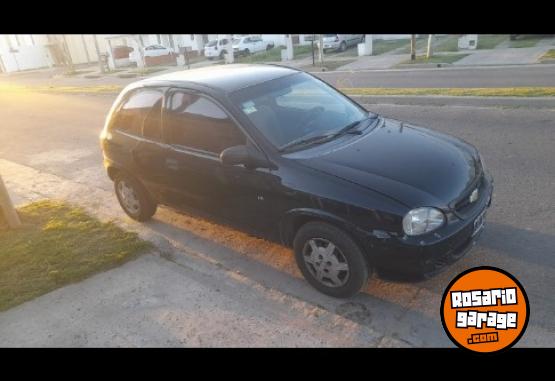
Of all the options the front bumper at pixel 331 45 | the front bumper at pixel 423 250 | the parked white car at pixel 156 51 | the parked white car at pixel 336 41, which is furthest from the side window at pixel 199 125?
the parked white car at pixel 156 51

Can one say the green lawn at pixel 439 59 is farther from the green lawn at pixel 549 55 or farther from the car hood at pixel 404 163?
the car hood at pixel 404 163

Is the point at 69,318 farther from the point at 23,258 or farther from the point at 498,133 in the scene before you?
the point at 498,133

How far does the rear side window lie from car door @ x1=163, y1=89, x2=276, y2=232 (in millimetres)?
161

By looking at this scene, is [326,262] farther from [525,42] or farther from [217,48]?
[217,48]

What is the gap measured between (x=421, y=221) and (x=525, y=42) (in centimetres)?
2186

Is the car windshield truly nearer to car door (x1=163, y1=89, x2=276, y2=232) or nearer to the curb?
car door (x1=163, y1=89, x2=276, y2=232)

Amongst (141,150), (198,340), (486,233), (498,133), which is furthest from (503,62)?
(198,340)

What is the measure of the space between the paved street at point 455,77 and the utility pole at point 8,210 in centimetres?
1135

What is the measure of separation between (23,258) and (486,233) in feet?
16.5

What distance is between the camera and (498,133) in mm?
7312

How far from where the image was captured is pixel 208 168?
418 centimetres

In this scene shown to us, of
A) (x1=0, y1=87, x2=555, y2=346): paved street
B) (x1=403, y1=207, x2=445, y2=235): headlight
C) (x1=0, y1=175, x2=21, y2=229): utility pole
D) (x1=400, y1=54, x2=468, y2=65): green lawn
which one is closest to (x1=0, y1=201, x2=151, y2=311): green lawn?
(x1=0, y1=175, x2=21, y2=229): utility pole

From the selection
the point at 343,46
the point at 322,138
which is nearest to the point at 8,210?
the point at 322,138
